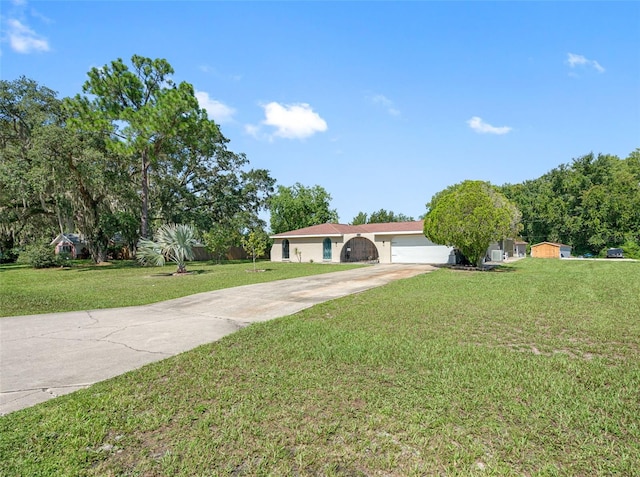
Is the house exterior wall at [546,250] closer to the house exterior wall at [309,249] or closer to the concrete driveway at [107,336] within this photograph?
the house exterior wall at [309,249]

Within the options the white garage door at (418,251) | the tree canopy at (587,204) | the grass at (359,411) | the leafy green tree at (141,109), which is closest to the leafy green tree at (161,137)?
the leafy green tree at (141,109)

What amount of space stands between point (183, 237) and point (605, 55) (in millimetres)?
18388

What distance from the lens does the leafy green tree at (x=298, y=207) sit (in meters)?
37.9

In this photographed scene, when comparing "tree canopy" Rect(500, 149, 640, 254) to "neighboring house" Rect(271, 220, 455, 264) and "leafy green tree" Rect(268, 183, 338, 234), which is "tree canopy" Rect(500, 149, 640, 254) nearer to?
"leafy green tree" Rect(268, 183, 338, 234)

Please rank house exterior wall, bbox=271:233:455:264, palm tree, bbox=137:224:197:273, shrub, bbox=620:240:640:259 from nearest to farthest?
1. palm tree, bbox=137:224:197:273
2. house exterior wall, bbox=271:233:455:264
3. shrub, bbox=620:240:640:259

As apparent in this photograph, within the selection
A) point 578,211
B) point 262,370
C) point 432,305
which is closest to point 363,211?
point 578,211

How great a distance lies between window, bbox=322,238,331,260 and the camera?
25.5 metres

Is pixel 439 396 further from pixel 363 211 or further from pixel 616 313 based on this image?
pixel 363 211

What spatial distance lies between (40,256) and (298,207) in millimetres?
23269

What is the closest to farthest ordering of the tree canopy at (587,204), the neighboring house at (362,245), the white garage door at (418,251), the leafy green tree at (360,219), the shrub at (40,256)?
the shrub at (40,256)
the white garage door at (418,251)
the neighboring house at (362,245)
the tree canopy at (587,204)
the leafy green tree at (360,219)

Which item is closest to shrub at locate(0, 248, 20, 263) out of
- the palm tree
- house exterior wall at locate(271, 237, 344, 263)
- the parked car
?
the palm tree

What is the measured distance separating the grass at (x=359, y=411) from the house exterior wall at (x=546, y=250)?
38006 millimetres

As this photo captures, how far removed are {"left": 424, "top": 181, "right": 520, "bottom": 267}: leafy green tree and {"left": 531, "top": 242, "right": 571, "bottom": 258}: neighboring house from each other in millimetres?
27106

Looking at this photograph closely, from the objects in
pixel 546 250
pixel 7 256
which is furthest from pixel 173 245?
pixel 546 250
